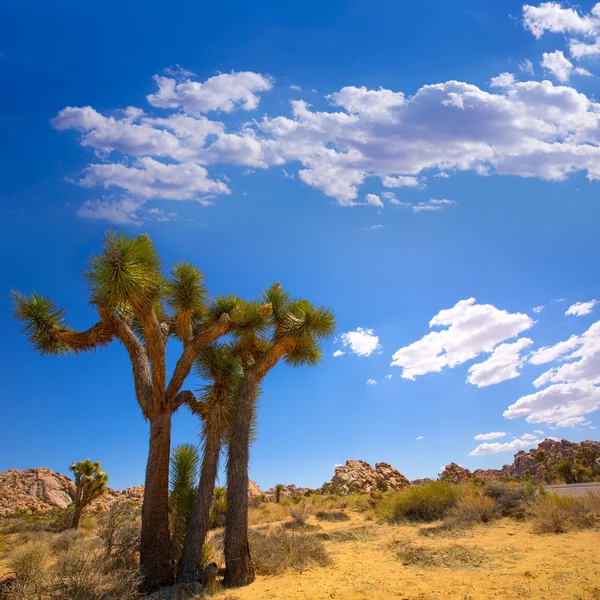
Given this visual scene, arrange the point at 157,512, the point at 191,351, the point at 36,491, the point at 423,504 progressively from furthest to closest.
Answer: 1. the point at 36,491
2. the point at 423,504
3. the point at 191,351
4. the point at 157,512

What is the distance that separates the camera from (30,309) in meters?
9.47

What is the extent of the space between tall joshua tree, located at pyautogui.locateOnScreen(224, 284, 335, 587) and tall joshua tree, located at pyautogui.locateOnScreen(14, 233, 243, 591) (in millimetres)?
1078

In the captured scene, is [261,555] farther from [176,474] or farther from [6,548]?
[6,548]

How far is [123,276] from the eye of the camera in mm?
8617

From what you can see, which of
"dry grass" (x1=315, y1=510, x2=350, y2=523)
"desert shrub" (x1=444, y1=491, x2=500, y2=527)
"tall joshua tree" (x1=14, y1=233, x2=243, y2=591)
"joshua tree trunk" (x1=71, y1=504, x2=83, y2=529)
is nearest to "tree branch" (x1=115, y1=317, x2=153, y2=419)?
"tall joshua tree" (x1=14, y1=233, x2=243, y2=591)

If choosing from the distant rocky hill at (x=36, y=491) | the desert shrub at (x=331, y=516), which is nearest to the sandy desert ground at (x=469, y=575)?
the desert shrub at (x=331, y=516)

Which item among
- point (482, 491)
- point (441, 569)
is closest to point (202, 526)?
point (441, 569)

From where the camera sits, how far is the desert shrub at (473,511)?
565 inches

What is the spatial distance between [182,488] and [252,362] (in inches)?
141

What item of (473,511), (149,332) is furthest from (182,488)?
(473,511)

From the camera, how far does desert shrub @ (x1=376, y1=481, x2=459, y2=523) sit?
16531 millimetres

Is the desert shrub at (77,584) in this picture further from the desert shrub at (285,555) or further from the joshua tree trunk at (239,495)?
the desert shrub at (285,555)

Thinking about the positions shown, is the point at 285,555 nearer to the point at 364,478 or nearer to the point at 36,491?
the point at 364,478

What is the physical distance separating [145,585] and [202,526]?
1.43m
